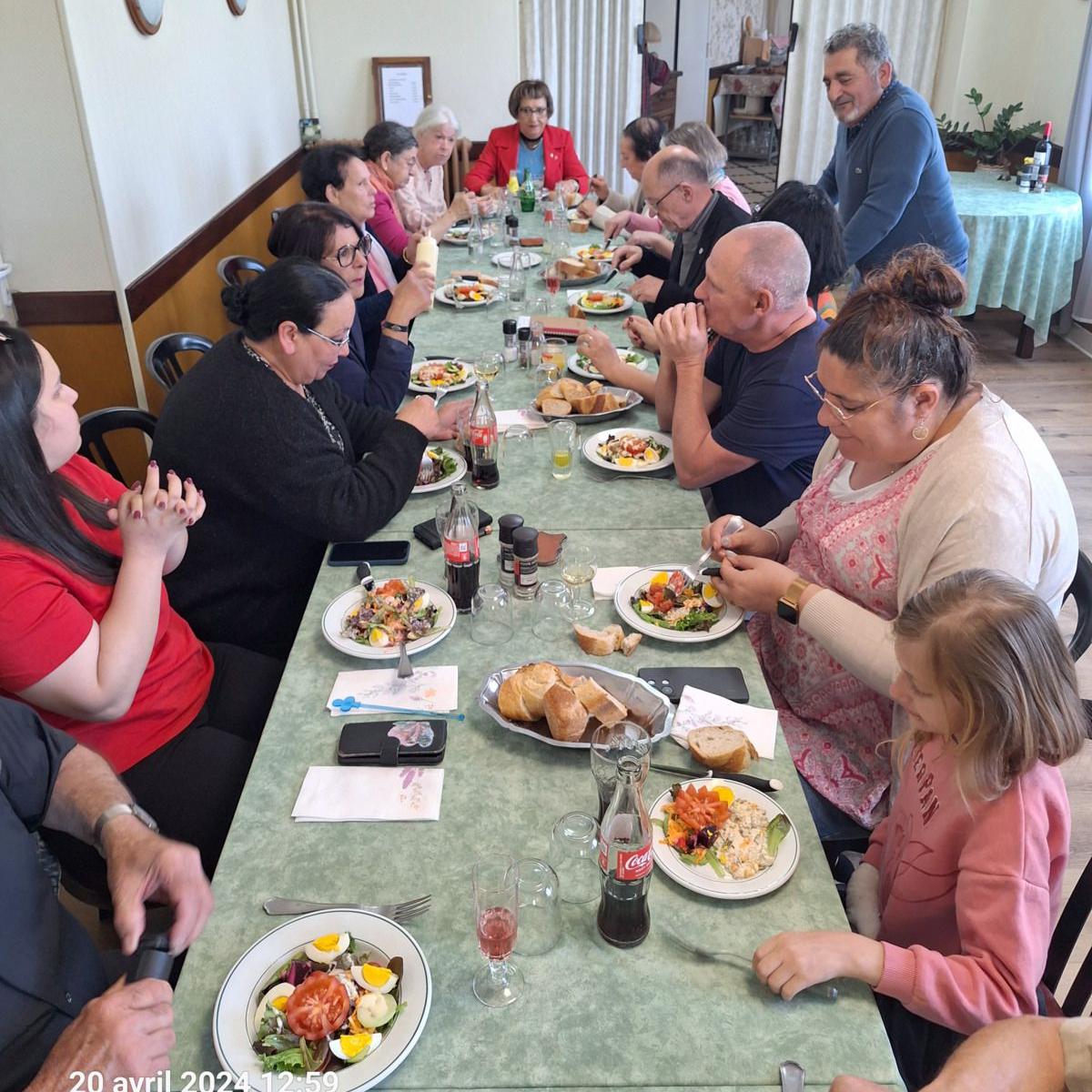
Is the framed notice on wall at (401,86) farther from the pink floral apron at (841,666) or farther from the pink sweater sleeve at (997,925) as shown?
the pink sweater sleeve at (997,925)

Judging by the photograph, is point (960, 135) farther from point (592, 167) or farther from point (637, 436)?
point (637, 436)

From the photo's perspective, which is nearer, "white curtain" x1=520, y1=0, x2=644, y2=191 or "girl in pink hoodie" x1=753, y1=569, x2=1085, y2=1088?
"girl in pink hoodie" x1=753, y1=569, x2=1085, y2=1088

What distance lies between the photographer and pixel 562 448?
8.32 ft

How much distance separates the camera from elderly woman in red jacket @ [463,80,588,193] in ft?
18.5

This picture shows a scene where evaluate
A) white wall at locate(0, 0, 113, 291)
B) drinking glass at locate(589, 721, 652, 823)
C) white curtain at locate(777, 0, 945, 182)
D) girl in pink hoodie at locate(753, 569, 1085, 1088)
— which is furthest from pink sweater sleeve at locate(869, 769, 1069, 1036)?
white curtain at locate(777, 0, 945, 182)

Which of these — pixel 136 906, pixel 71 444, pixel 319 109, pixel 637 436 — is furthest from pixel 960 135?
pixel 136 906

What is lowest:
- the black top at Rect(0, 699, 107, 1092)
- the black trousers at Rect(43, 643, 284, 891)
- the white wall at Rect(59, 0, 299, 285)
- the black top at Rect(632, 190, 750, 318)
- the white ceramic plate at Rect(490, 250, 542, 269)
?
the black trousers at Rect(43, 643, 284, 891)

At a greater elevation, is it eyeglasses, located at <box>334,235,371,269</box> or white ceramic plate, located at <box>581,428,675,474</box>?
eyeglasses, located at <box>334,235,371,269</box>

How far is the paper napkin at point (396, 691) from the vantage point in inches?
64.9

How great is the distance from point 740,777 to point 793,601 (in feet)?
1.53

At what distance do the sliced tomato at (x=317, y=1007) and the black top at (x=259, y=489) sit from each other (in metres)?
1.16

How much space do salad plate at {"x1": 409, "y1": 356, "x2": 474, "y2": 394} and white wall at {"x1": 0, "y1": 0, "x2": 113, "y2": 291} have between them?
1287mm

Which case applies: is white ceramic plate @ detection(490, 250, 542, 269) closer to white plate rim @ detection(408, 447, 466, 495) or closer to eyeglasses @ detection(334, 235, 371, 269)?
eyeglasses @ detection(334, 235, 371, 269)

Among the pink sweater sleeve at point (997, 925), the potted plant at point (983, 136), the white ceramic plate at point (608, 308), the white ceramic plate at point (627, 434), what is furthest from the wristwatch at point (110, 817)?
the potted plant at point (983, 136)
